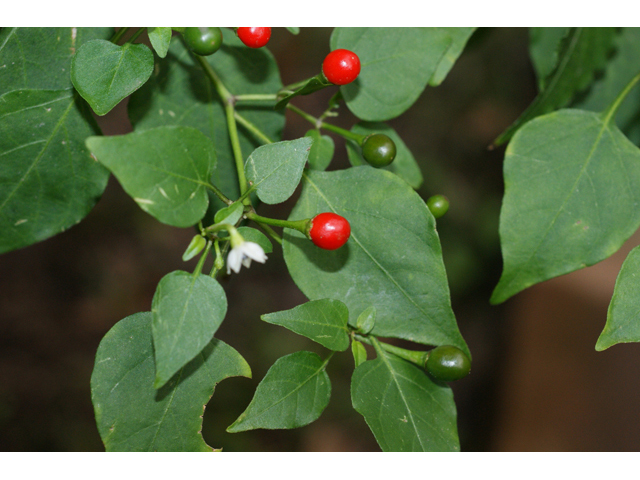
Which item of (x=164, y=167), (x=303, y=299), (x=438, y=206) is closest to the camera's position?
(x=164, y=167)

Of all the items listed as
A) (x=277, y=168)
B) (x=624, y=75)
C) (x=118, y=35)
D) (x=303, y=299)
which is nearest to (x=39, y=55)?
(x=118, y=35)

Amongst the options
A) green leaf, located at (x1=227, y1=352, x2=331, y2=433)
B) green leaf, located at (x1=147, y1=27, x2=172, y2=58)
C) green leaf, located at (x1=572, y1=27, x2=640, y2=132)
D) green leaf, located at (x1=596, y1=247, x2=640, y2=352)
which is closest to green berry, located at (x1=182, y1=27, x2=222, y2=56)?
green leaf, located at (x1=147, y1=27, x2=172, y2=58)

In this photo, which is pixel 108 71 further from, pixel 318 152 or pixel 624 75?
pixel 624 75

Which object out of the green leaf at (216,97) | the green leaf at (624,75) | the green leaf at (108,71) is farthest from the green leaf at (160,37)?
the green leaf at (624,75)

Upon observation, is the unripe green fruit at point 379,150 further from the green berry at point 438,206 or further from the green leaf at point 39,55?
the green leaf at point 39,55

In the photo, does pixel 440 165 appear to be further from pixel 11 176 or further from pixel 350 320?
pixel 11 176
